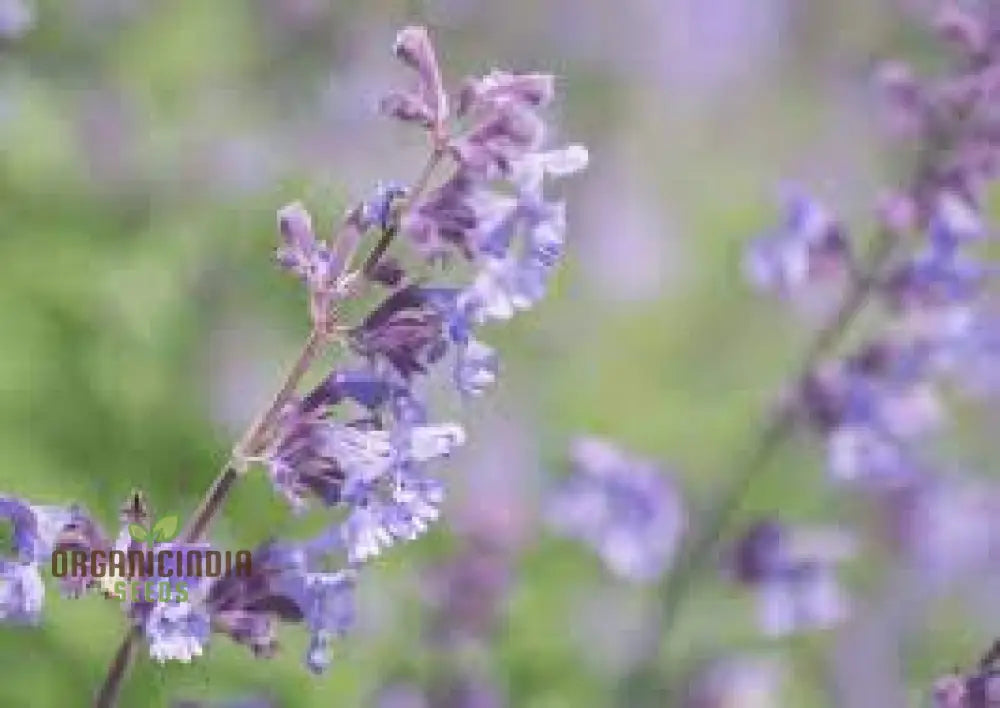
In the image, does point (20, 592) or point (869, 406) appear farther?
point (869, 406)

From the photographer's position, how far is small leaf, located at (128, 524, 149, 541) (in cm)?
196

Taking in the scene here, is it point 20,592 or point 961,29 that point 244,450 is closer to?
point 20,592

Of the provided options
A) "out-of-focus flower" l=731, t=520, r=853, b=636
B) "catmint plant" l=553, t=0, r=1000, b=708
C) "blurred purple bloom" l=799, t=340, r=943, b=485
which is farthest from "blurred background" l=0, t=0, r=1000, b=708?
"blurred purple bloom" l=799, t=340, r=943, b=485

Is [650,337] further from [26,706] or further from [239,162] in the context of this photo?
[26,706]

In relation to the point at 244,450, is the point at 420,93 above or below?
above

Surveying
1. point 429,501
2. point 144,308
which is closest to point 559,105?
point 144,308

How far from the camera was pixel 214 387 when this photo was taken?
396cm

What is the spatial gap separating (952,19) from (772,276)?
0.49m

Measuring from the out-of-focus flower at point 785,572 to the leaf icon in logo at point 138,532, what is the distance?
1666mm

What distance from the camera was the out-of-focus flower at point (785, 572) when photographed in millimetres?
3488

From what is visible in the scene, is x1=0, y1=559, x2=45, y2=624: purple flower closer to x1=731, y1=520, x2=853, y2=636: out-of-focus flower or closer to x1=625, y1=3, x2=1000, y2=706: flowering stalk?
x1=625, y1=3, x2=1000, y2=706: flowering stalk

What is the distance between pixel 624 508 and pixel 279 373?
970 mm

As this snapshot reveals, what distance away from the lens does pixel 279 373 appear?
170 inches

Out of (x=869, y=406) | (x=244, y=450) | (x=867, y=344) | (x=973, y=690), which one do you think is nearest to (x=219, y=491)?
(x=244, y=450)
